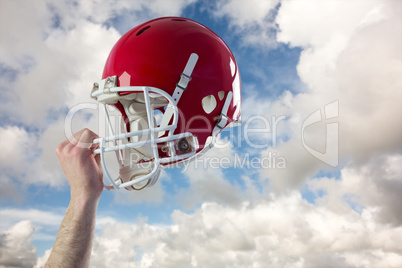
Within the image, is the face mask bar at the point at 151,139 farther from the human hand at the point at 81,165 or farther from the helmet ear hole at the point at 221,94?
the helmet ear hole at the point at 221,94

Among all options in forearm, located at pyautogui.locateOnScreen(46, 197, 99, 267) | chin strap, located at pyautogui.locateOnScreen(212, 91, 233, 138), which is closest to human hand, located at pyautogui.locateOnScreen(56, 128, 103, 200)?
forearm, located at pyautogui.locateOnScreen(46, 197, 99, 267)

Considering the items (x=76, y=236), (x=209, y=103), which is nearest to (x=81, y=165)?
(x=76, y=236)

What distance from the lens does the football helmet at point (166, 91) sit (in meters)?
3.16

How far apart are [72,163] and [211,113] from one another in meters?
1.44

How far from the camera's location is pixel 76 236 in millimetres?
2594

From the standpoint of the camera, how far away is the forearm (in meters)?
2.49

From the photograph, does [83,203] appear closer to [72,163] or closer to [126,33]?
[72,163]

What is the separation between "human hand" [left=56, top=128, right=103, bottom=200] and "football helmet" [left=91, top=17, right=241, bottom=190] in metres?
0.09

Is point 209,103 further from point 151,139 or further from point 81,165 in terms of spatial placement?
point 81,165

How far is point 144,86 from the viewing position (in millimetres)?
3143

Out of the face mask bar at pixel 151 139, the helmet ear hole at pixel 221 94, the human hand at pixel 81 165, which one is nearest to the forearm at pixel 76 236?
the human hand at pixel 81 165

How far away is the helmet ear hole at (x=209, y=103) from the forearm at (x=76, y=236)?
4.60 ft

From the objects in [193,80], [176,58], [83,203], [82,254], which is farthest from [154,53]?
[82,254]

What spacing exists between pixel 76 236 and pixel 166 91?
145cm
